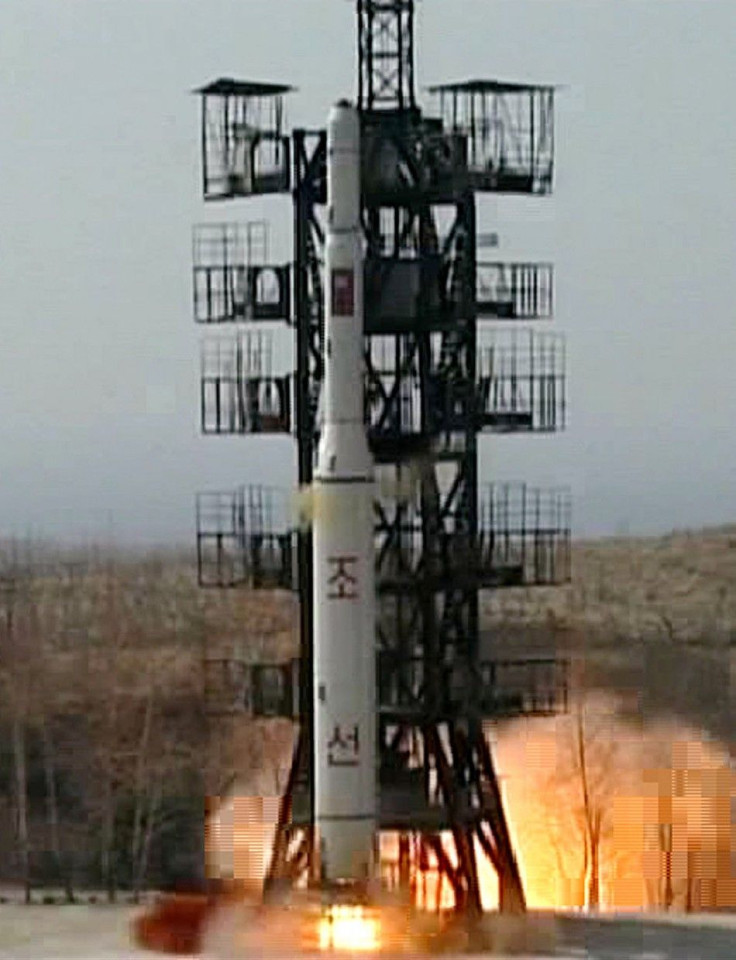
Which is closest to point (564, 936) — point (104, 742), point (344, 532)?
point (344, 532)

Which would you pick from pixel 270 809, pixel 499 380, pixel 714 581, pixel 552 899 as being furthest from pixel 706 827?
pixel 714 581

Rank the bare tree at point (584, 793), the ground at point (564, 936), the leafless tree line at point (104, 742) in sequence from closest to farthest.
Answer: the ground at point (564, 936) < the bare tree at point (584, 793) < the leafless tree line at point (104, 742)

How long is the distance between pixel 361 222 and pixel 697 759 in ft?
42.2

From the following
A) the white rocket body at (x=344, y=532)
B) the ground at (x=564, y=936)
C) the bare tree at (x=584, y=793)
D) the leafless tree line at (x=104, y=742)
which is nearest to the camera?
the white rocket body at (x=344, y=532)

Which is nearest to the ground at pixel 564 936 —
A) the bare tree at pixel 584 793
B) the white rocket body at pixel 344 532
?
the white rocket body at pixel 344 532

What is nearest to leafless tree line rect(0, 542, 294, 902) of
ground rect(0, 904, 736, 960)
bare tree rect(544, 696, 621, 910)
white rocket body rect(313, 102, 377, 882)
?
ground rect(0, 904, 736, 960)

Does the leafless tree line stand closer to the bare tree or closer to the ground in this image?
the ground

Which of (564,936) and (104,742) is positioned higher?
(564,936)

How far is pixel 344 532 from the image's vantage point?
21.7 meters

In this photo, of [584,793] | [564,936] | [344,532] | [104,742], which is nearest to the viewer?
[344,532]

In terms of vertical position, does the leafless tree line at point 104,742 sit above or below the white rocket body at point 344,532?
below

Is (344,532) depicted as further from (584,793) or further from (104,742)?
(104,742)

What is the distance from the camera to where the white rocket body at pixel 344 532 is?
70.8 ft

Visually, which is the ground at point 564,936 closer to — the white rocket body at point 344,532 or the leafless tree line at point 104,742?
the white rocket body at point 344,532
